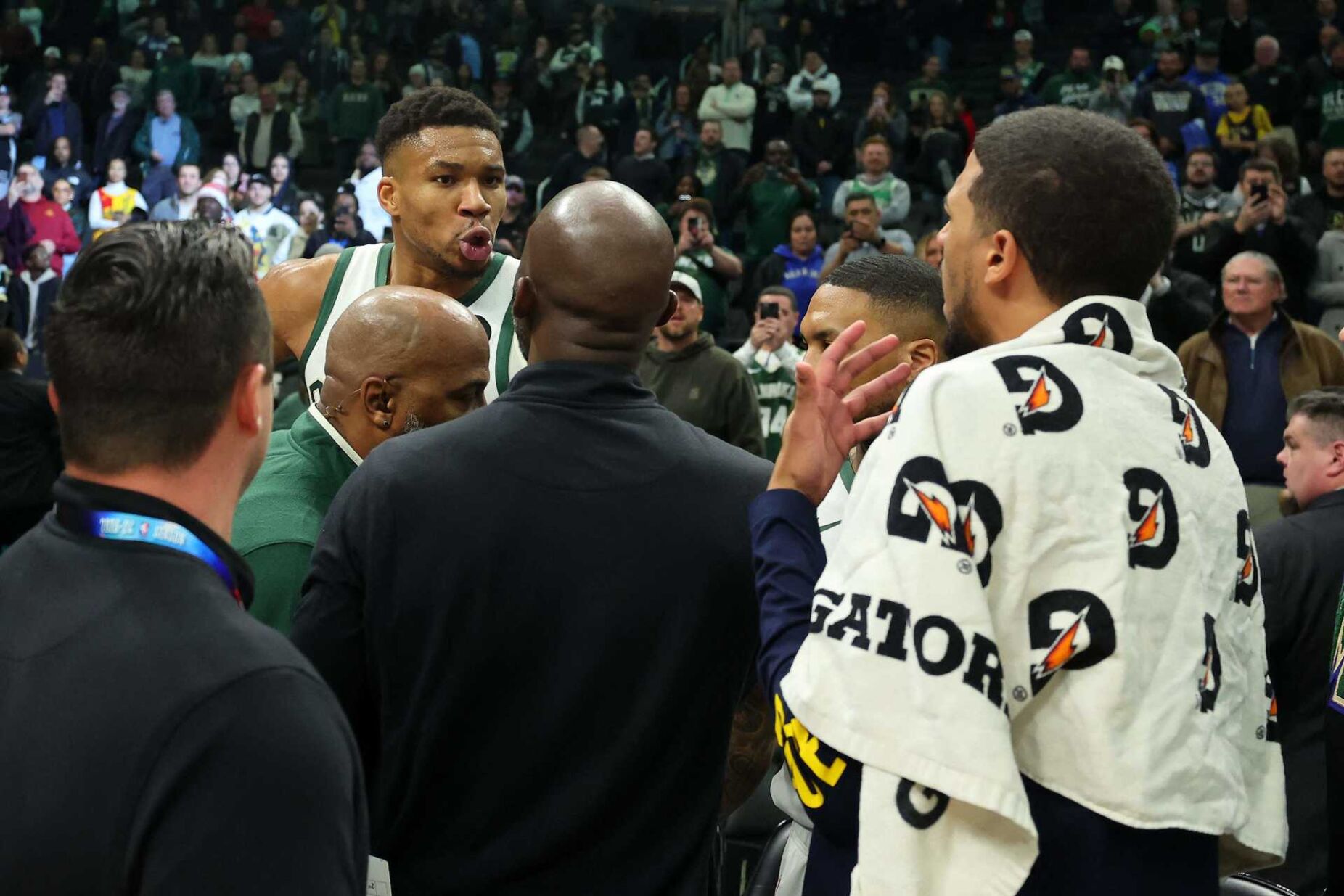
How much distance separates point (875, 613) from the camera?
5.97 feet

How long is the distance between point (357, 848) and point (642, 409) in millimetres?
957

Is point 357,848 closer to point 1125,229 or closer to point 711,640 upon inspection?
point 711,640

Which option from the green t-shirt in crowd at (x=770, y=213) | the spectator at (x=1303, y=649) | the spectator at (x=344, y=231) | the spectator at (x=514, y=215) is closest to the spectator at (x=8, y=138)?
the spectator at (x=344, y=231)

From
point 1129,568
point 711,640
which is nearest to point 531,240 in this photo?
point 711,640

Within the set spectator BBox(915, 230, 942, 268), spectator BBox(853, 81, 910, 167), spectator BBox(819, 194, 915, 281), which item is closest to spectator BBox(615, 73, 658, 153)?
spectator BBox(853, 81, 910, 167)

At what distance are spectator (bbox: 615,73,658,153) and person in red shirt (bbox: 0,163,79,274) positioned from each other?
6.83m

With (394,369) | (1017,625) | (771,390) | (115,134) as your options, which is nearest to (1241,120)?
(771,390)

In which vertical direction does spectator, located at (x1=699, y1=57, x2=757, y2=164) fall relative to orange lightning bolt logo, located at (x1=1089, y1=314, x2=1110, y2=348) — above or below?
below

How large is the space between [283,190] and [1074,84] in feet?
32.1

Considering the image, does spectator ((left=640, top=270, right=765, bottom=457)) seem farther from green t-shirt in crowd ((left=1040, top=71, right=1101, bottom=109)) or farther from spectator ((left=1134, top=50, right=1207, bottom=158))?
green t-shirt in crowd ((left=1040, top=71, right=1101, bottom=109))

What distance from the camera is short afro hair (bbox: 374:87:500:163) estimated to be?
416 centimetres

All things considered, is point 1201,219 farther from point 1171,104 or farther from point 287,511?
point 287,511

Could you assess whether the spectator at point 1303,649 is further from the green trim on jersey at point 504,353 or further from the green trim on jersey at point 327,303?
the green trim on jersey at point 327,303

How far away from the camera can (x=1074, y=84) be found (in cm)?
1656
